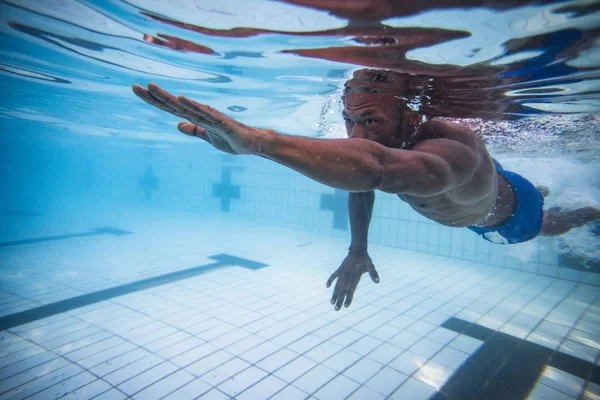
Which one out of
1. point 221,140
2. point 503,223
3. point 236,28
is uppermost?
point 236,28

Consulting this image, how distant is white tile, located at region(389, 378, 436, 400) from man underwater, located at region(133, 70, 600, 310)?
1938 millimetres

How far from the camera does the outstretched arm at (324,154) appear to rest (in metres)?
1.34

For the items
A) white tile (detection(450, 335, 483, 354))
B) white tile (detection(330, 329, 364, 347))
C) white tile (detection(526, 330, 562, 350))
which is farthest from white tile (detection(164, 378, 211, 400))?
white tile (detection(526, 330, 562, 350))

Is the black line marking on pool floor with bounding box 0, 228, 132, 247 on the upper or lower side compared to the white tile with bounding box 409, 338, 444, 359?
lower

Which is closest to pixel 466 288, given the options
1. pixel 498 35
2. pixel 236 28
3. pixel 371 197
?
pixel 371 197

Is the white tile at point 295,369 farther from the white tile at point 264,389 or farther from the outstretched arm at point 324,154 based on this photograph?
the outstretched arm at point 324,154

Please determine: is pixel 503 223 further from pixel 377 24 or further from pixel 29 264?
pixel 29 264

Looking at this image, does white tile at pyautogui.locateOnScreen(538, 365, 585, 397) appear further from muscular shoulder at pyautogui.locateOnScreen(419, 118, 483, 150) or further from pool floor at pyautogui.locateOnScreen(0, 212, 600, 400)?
muscular shoulder at pyautogui.locateOnScreen(419, 118, 483, 150)

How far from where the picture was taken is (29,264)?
32.5 ft

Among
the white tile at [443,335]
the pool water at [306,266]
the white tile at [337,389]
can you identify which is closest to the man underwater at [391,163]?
the pool water at [306,266]

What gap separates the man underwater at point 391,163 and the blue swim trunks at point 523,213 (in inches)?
0.5

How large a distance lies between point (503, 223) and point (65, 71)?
10.5 m

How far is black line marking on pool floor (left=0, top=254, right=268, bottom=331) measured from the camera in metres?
6.11

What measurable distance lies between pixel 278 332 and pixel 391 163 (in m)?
5.24
